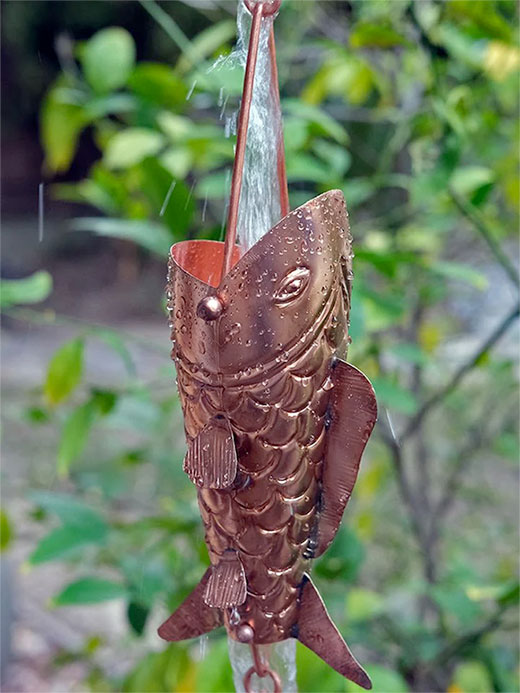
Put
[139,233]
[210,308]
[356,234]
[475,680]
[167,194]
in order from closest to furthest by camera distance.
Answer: [210,308]
[167,194]
[139,233]
[475,680]
[356,234]

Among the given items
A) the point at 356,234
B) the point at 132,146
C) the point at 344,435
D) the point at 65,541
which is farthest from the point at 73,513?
the point at 356,234

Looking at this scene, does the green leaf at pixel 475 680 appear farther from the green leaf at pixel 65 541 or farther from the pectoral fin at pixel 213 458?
the pectoral fin at pixel 213 458

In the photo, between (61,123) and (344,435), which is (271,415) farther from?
(61,123)

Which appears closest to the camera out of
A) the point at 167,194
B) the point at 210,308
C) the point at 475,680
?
the point at 210,308

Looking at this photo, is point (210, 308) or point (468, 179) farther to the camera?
point (468, 179)

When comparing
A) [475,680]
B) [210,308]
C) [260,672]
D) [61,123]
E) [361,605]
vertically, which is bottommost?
[475,680]

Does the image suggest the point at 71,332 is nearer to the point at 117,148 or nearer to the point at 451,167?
the point at 117,148

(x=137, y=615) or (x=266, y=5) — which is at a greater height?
(x=266, y=5)

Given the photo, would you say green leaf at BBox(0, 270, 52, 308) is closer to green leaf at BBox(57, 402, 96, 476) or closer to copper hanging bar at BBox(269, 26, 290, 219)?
green leaf at BBox(57, 402, 96, 476)
